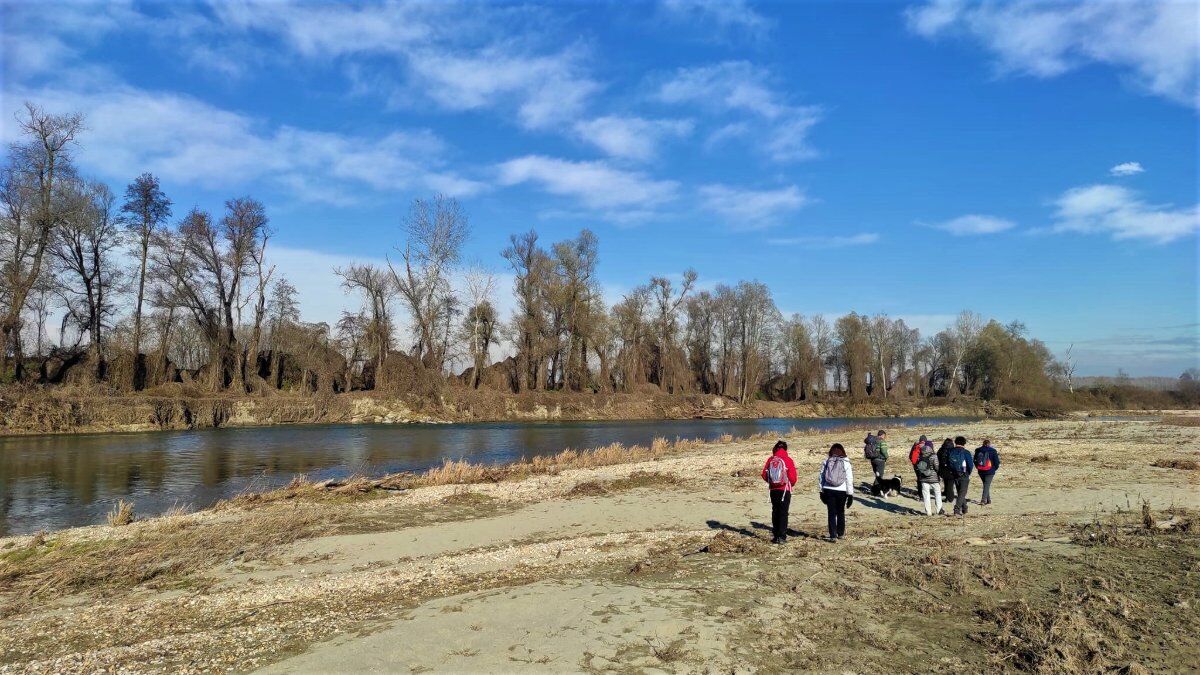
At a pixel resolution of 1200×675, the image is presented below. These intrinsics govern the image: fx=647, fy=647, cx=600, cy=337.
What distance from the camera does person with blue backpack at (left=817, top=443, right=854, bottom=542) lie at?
35.4 feet

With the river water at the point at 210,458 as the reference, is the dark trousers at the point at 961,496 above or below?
above

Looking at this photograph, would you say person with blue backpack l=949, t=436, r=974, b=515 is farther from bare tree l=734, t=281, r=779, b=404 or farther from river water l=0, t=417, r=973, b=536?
bare tree l=734, t=281, r=779, b=404

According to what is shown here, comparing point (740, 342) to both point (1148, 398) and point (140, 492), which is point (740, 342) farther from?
point (140, 492)

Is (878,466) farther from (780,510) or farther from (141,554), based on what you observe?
(141,554)

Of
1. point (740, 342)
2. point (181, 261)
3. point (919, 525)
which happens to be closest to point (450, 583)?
point (919, 525)

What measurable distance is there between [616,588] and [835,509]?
4.57 metres

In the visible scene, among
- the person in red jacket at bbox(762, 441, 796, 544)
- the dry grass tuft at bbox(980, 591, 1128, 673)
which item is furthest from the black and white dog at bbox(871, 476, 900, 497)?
the dry grass tuft at bbox(980, 591, 1128, 673)

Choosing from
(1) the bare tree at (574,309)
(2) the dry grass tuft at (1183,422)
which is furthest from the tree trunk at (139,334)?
(2) the dry grass tuft at (1183,422)

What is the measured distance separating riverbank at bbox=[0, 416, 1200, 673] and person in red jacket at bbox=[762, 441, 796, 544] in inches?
15.9

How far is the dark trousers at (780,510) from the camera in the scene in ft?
35.5

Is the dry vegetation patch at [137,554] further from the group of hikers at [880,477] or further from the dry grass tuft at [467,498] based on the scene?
the group of hikers at [880,477]

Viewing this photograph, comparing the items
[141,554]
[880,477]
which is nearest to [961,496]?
[880,477]

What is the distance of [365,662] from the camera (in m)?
6.14

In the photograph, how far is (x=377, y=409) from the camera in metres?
54.9
